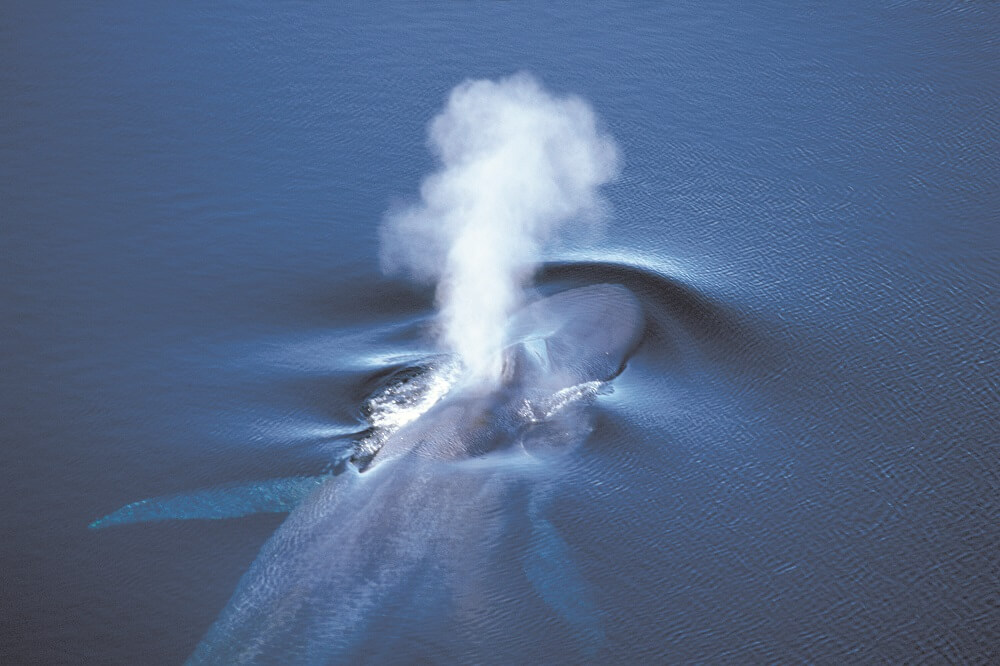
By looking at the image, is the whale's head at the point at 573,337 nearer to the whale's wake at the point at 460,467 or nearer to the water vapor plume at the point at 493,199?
the whale's wake at the point at 460,467

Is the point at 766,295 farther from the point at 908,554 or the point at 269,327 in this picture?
the point at 269,327

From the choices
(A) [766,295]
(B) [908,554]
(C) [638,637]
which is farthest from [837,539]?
(A) [766,295]

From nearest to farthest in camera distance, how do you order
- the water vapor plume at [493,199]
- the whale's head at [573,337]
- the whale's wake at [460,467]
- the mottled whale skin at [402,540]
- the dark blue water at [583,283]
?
the mottled whale skin at [402,540], the whale's wake at [460,467], the dark blue water at [583,283], the whale's head at [573,337], the water vapor plume at [493,199]

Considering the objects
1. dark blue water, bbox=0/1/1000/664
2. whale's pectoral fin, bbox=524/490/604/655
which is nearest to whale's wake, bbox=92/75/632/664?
whale's pectoral fin, bbox=524/490/604/655

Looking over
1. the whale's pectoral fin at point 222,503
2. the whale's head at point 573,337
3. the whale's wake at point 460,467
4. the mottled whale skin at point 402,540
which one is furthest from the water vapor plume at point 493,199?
the whale's pectoral fin at point 222,503

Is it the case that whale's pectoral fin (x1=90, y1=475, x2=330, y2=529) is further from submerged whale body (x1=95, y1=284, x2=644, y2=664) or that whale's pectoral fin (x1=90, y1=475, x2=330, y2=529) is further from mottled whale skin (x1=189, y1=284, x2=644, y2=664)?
mottled whale skin (x1=189, y1=284, x2=644, y2=664)

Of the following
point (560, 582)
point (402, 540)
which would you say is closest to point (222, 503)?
point (402, 540)
